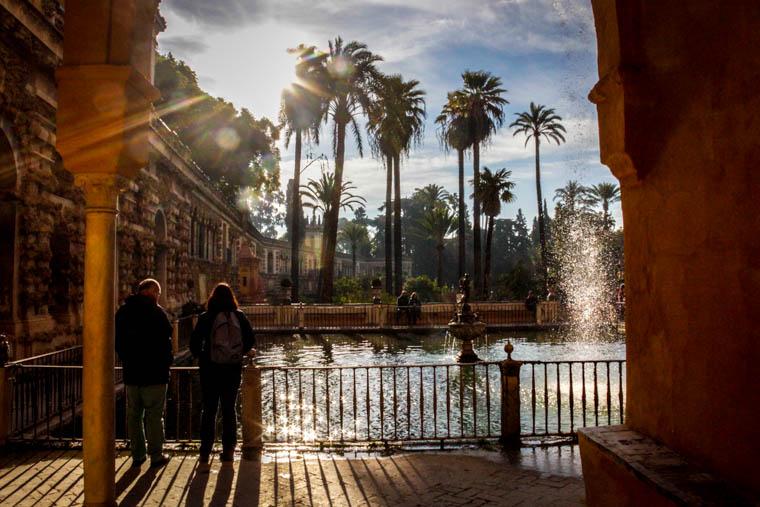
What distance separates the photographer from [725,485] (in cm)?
299

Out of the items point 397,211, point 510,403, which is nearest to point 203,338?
point 510,403

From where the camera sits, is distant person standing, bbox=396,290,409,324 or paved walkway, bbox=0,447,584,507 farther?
distant person standing, bbox=396,290,409,324

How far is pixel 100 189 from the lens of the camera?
445 cm

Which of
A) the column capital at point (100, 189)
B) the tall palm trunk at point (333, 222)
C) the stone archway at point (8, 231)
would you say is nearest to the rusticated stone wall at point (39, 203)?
the stone archway at point (8, 231)

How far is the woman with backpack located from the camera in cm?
584

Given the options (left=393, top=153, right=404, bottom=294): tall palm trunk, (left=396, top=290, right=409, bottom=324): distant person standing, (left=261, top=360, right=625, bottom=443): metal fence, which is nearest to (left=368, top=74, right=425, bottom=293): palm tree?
(left=393, top=153, right=404, bottom=294): tall palm trunk

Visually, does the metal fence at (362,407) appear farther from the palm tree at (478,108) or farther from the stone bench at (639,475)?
the palm tree at (478,108)

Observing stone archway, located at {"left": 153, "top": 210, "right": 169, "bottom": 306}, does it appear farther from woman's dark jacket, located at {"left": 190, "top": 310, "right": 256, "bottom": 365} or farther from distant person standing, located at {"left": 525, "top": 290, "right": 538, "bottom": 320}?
woman's dark jacket, located at {"left": 190, "top": 310, "right": 256, "bottom": 365}

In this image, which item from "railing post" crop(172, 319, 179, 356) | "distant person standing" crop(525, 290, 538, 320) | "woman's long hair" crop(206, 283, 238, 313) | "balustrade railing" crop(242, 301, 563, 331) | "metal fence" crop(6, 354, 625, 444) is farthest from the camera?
"distant person standing" crop(525, 290, 538, 320)

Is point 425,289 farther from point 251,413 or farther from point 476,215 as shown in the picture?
point 251,413

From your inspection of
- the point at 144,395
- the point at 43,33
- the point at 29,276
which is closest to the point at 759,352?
the point at 144,395

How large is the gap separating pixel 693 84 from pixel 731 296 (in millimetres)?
1287

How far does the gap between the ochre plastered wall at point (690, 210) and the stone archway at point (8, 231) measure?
9.86 meters

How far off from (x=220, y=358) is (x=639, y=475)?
13.2 feet
